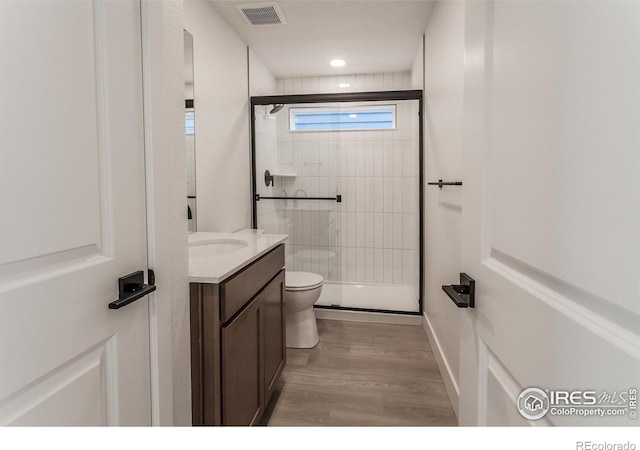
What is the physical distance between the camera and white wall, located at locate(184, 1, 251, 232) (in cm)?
234

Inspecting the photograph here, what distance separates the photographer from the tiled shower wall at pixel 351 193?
332 cm

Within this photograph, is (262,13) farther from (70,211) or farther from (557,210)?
(557,210)

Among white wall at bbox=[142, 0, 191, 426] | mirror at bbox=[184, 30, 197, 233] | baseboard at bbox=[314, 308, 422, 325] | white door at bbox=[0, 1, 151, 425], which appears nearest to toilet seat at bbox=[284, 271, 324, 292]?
baseboard at bbox=[314, 308, 422, 325]

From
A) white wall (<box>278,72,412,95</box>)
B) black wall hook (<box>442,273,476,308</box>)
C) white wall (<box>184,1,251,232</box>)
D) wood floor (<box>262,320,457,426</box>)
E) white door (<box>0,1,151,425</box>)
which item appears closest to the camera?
white door (<box>0,1,151,425</box>)

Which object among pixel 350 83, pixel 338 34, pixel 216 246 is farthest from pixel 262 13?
pixel 216 246

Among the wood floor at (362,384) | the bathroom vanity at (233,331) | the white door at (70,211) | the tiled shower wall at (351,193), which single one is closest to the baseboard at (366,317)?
the wood floor at (362,384)

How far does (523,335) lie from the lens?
0.59 m

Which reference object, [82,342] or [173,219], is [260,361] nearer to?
[173,219]

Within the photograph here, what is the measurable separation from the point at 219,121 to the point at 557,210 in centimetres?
253

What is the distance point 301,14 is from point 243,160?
125 cm

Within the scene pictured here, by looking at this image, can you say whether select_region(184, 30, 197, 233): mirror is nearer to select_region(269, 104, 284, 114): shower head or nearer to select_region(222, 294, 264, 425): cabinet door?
select_region(222, 294, 264, 425): cabinet door

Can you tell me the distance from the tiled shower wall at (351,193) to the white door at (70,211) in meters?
2.47

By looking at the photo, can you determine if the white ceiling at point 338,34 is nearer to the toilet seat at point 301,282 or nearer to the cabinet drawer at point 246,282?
the cabinet drawer at point 246,282

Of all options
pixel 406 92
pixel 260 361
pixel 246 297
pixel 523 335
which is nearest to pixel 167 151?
pixel 246 297
